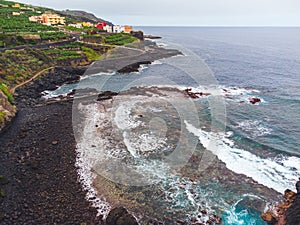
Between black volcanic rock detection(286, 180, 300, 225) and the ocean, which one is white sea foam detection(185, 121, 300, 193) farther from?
black volcanic rock detection(286, 180, 300, 225)

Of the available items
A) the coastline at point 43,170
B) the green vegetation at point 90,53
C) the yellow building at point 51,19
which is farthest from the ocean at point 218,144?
the yellow building at point 51,19

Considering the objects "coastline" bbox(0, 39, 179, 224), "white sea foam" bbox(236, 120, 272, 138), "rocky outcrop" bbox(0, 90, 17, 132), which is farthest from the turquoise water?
"rocky outcrop" bbox(0, 90, 17, 132)

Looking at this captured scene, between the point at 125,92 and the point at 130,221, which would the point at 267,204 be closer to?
the point at 130,221

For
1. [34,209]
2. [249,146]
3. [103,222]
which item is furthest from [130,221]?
[249,146]

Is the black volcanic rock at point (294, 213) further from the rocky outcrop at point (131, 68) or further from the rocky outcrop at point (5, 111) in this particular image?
the rocky outcrop at point (131, 68)

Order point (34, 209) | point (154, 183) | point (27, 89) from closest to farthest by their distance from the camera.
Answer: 1. point (34, 209)
2. point (154, 183)
3. point (27, 89)

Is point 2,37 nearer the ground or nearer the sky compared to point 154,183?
nearer the sky

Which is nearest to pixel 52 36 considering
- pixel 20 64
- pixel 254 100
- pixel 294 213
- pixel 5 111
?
pixel 20 64
